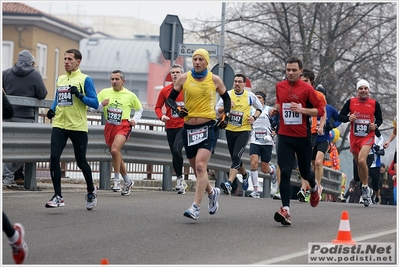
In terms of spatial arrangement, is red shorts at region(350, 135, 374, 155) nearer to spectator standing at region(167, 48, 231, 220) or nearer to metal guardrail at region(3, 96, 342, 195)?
metal guardrail at region(3, 96, 342, 195)

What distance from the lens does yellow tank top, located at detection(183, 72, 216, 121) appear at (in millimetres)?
11328

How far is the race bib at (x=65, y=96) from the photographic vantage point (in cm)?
1212

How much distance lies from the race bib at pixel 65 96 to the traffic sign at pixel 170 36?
711 centimetres

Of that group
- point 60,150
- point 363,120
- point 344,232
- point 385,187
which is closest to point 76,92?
point 60,150

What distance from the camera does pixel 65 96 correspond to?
12156mm

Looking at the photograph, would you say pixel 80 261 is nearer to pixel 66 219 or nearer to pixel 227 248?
pixel 227 248

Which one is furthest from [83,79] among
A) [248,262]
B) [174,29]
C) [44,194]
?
[174,29]

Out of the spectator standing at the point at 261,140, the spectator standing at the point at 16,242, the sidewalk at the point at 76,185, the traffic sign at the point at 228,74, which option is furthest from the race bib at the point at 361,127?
the spectator standing at the point at 16,242

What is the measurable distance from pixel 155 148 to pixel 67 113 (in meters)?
5.41

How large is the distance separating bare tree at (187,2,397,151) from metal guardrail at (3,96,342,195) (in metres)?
14.0

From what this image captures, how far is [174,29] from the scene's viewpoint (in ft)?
63.2

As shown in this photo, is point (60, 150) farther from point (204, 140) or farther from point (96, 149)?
point (96, 149)

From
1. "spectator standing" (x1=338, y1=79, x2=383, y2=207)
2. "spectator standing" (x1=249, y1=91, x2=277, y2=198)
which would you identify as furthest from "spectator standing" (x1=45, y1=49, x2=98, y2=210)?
"spectator standing" (x1=249, y1=91, x2=277, y2=198)

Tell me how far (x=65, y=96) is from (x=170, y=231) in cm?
282
